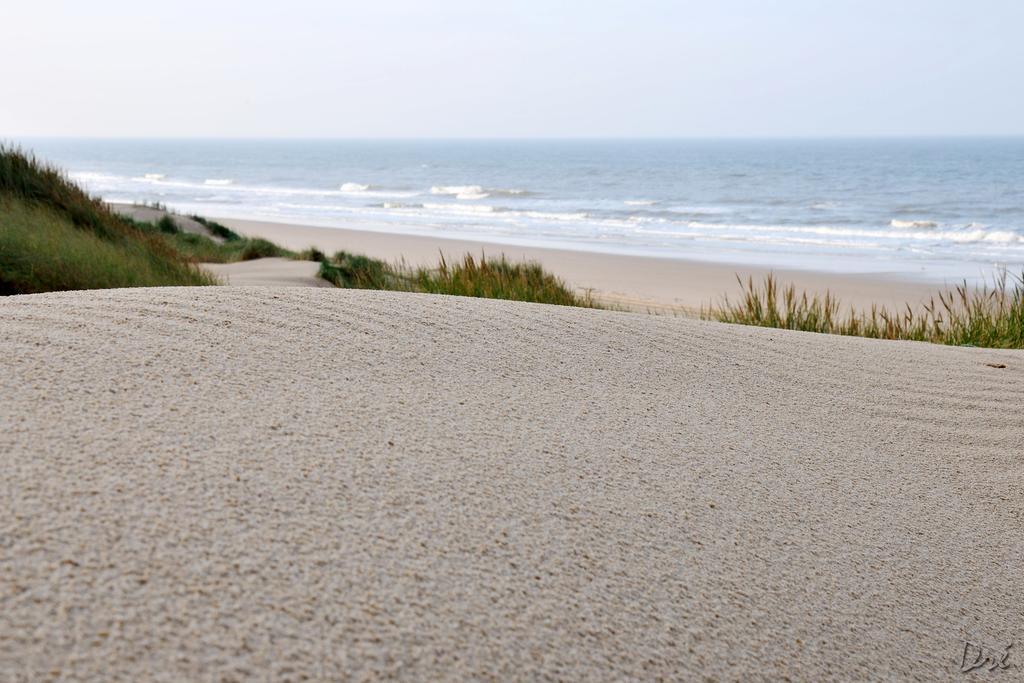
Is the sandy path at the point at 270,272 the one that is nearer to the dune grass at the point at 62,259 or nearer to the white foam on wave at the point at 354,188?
the dune grass at the point at 62,259

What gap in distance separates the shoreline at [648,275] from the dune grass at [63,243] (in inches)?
172

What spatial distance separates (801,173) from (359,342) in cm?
6757

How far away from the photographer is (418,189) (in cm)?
5500

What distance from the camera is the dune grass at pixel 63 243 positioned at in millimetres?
6266

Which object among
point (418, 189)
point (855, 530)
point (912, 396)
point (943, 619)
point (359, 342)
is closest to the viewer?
point (943, 619)

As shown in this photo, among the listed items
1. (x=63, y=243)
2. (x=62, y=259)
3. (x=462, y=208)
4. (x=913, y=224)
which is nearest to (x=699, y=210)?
(x=913, y=224)

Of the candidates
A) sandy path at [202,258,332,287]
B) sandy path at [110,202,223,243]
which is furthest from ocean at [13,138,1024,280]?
sandy path at [202,258,332,287]

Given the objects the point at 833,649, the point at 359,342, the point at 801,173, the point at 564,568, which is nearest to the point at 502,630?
the point at 564,568

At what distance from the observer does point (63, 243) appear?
22.1ft

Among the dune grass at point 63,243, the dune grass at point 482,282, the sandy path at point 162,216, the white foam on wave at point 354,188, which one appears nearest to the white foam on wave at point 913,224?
the sandy path at point 162,216

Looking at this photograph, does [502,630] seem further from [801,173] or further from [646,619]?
[801,173]

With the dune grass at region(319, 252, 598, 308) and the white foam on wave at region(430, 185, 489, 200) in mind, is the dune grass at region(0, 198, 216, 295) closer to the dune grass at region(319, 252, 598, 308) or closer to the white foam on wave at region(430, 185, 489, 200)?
the dune grass at region(319, 252, 598, 308)

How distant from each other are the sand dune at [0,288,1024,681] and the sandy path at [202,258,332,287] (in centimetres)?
509

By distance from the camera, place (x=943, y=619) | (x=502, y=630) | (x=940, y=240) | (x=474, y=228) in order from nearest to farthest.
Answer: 1. (x=502, y=630)
2. (x=943, y=619)
3. (x=940, y=240)
4. (x=474, y=228)
